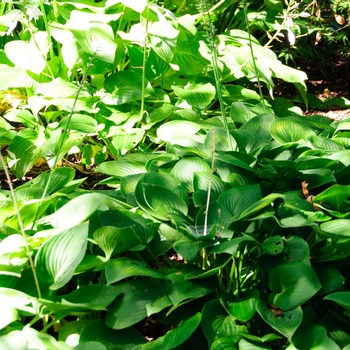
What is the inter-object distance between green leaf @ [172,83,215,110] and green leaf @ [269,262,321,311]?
143 cm

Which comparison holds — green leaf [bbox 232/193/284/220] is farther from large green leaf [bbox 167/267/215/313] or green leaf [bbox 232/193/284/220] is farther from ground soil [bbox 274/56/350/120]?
ground soil [bbox 274/56/350/120]

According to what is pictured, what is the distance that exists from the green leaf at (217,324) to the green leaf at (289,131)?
86 cm

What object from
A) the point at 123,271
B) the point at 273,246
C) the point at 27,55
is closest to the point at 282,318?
the point at 273,246

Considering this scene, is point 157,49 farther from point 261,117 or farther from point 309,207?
point 309,207

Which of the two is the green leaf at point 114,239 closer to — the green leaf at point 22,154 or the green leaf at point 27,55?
the green leaf at point 22,154

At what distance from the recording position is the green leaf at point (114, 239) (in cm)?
149

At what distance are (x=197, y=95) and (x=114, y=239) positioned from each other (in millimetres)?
1454

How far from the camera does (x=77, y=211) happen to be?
1.59 metres

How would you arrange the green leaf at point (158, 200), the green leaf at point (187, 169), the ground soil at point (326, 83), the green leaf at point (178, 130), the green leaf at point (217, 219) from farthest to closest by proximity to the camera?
the ground soil at point (326, 83) → the green leaf at point (178, 130) → the green leaf at point (187, 169) → the green leaf at point (158, 200) → the green leaf at point (217, 219)

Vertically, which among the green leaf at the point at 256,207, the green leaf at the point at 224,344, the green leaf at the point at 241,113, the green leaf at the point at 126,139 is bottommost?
the green leaf at the point at 126,139

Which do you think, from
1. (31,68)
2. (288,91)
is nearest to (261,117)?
(31,68)

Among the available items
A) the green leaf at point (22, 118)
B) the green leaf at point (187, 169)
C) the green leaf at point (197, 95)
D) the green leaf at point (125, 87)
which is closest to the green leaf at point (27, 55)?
the green leaf at point (22, 118)

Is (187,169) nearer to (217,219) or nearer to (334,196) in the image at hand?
(217,219)

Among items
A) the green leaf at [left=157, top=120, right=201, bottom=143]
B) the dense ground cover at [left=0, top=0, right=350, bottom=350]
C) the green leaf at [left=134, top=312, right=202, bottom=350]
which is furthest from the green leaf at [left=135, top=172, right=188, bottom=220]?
the green leaf at [left=157, top=120, right=201, bottom=143]
